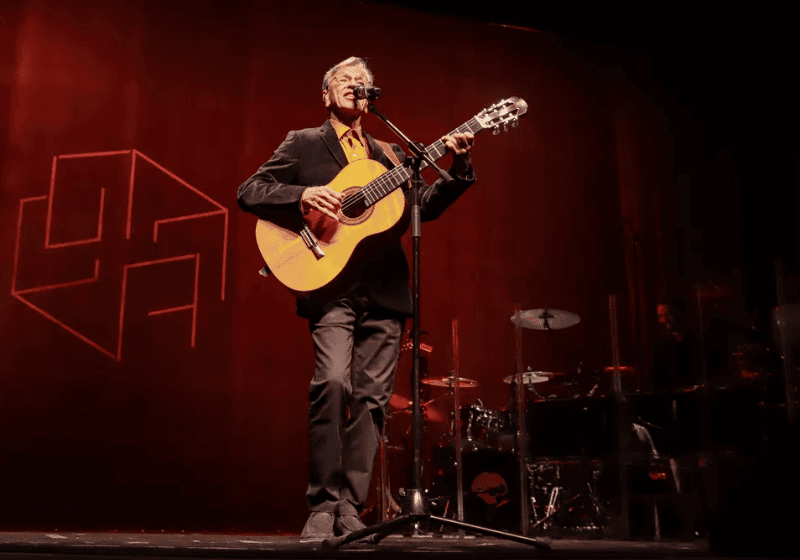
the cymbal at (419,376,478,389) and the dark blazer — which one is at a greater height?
the dark blazer

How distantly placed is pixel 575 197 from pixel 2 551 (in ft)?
15.4

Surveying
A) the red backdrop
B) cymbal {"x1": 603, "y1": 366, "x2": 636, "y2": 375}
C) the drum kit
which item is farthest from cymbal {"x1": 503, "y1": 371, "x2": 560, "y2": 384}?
cymbal {"x1": 603, "y1": 366, "x2": 636, "y2": 375}

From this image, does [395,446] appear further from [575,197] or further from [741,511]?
[741,511]

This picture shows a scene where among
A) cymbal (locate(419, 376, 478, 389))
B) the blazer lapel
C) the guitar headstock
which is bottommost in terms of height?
cymbal (locate(419, 376, 478, 389))

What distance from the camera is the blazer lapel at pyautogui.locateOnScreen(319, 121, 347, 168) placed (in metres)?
2.60

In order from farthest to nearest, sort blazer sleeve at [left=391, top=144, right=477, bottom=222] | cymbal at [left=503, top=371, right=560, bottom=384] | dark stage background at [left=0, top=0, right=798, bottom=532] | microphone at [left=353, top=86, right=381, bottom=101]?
cymbal at [left=503, top=371, right=560, bottom=384]
dark stage background at [left=0, top=0, right=798, bottom=532]
blazer sleeve at [left=391, top=144, right=477, bottom=222]
microphone at [left=353, top=86, right=381, bottom=101]

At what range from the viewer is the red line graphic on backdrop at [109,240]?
431 cm

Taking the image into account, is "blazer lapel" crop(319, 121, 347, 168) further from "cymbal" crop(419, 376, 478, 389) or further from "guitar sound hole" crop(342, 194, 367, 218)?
"cymbal" crop(419, 376, 478, 389)

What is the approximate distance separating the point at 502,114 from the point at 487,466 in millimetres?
2506

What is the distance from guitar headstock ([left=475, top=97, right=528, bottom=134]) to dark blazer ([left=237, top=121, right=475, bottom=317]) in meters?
0.19

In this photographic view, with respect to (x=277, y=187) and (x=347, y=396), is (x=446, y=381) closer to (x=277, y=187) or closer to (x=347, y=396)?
(x=347, y=396)

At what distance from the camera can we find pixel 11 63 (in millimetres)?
4473

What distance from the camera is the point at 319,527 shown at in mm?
2176

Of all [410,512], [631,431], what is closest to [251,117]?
[631,431]
